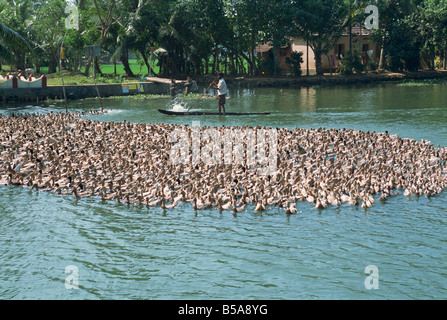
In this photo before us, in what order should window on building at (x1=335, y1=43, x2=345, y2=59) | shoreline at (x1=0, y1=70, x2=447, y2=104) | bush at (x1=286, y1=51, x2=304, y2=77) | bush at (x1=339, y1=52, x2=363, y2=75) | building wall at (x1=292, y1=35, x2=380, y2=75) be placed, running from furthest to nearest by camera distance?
window on building at (x1=335, y1=43, x2=345, y2=59), building wall at (x1=292, y1=35, x2=380, y2=75), bush at (x1=339, y1=52, x2=363, y2=75), bush at (x1=286, y1=51, x2=304, y2=77), shoreline at (x1=0, y1=70, x2=447, y2=104)

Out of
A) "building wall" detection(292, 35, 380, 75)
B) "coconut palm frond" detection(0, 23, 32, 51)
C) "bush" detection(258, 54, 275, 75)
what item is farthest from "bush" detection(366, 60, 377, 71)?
"coconut palm frond" detection(0, 23, 32, 51)

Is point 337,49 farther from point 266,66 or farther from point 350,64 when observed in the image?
point 266,66

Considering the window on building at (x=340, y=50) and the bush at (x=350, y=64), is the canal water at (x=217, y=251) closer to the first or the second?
the bush at (x=350, y=64)

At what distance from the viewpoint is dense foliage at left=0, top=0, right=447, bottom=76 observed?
5128 centimetres

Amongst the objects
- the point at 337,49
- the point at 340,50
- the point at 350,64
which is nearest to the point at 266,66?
the point at 350,64

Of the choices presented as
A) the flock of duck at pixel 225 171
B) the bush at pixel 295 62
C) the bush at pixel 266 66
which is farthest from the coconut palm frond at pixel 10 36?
the bush at pixel 295 62

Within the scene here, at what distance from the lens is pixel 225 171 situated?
634 inches

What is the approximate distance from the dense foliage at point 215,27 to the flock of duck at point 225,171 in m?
30.6

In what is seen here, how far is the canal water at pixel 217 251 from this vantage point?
32.1 feet

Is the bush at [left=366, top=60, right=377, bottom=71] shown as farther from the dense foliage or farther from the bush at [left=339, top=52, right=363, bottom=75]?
the bush at [left=339, top=52, right=363, bottom=75]

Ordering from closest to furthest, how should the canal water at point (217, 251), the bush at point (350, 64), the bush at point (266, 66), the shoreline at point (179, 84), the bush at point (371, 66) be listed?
the canal water at point (217, 251), the shoreline at point (179, 84), the bush at point (350, 64), the bush at point (266, 66), the bush at point (371, 66)

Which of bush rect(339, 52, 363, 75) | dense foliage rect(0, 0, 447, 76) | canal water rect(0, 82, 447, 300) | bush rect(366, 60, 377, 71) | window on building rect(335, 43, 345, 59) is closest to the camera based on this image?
canal water rect(0, 82, 447, 300)

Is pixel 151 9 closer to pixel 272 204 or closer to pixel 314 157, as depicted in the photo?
pixel 314 157

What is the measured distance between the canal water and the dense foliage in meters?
37.4
